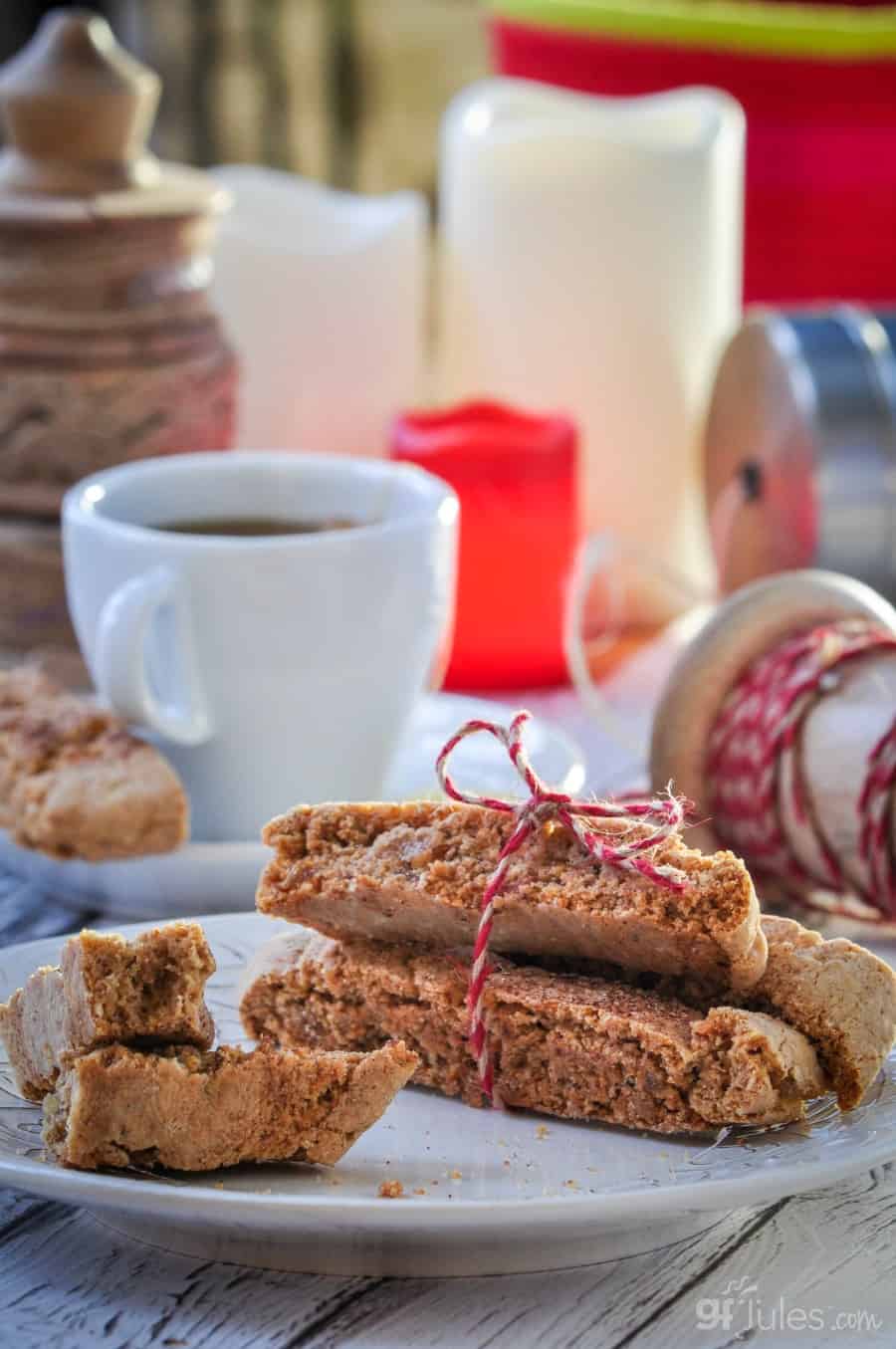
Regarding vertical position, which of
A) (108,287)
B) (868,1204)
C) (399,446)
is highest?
(108,287)

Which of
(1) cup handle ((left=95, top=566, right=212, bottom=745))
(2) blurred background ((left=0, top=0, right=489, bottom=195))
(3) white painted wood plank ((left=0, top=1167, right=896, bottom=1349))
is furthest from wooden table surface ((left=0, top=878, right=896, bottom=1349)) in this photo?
(2) blurred background ((left=0, top=0, right=489, bottom=195))

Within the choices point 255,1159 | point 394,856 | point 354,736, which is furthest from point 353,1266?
point 354,736

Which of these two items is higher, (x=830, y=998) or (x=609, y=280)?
(x=609, y=280)

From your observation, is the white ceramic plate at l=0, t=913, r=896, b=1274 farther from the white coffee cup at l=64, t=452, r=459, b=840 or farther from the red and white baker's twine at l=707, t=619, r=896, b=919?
the white coffee cup at l=64, t=452, r=459, b=840

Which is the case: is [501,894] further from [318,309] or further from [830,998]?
[318,309]

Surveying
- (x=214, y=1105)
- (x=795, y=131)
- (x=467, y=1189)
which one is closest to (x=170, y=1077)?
(x=214, y=1105)

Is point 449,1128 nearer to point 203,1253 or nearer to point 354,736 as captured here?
point 203,1253

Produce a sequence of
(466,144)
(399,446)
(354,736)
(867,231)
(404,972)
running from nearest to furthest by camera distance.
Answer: (404,972)
(354,736)
(399,446)
(466,144)
(867,231)
